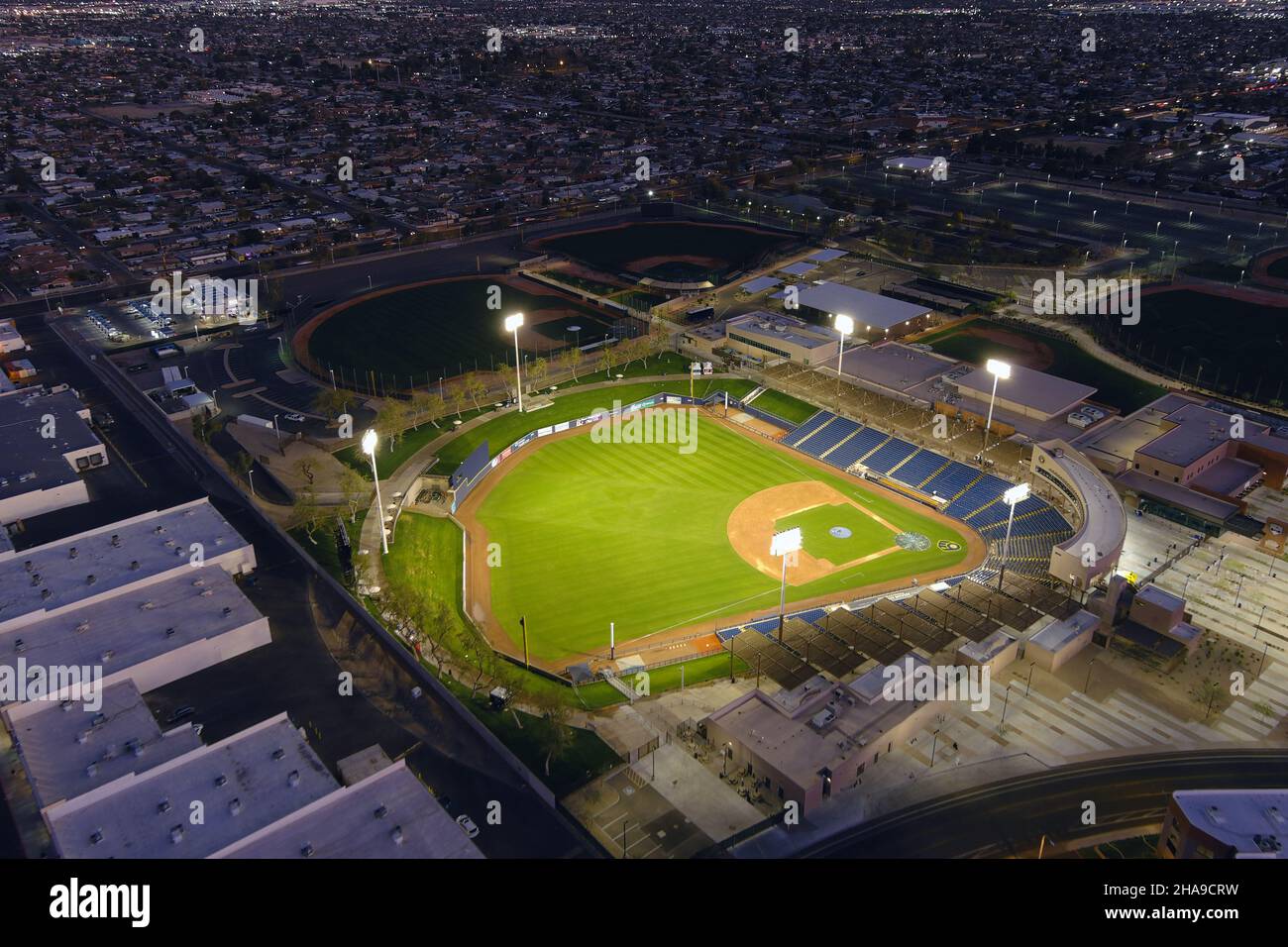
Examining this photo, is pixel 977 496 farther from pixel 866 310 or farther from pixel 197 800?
pixel 197 800

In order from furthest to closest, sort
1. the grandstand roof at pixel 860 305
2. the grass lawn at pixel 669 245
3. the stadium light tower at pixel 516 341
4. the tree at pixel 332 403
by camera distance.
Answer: the grass lawn at pixel 669 245 < the grandstand roof at pixel 860 305 < the tree at pixel 332 403 < the stadium light tower at pixel 516 341

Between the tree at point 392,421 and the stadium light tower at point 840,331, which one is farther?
the stadium light tower at point 840,331

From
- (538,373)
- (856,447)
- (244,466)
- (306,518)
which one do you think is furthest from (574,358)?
(306,518)

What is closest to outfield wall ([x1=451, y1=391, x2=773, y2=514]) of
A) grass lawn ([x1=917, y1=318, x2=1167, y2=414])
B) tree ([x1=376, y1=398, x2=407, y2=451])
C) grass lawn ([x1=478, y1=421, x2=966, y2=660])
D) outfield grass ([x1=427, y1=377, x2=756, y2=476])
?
outfield grass ([x1=427, y1=377, x2=756, y2=476])

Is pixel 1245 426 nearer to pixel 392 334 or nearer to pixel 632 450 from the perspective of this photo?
pixel 632 450

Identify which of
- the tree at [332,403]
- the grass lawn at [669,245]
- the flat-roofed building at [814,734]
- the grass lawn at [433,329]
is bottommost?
the flat-roofed building at [814,734]

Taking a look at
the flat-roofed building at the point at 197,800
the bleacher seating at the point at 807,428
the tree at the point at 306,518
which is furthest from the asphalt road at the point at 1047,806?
the tree at the point at 306,518

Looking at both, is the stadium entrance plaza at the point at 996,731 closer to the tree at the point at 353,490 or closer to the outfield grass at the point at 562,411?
the tree at the point at 353,490
